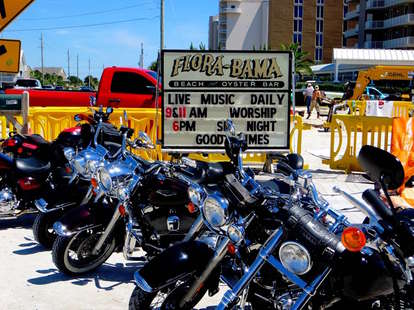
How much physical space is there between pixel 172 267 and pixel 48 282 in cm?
204

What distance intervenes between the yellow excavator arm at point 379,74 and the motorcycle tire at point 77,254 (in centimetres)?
2422

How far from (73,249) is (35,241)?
1.38 m

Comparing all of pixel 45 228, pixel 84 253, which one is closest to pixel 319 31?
pixel 45 228

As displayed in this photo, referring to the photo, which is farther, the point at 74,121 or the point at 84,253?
the point at 74,121

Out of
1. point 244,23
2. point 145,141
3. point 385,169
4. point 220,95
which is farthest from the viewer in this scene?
point 244,23

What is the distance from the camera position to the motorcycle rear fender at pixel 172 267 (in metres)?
3.39

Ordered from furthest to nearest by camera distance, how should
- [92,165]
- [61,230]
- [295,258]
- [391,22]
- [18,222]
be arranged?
[391,22], [18,222], [92,165], [61,230], [295,258]

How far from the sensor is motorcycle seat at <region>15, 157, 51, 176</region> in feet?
20.6

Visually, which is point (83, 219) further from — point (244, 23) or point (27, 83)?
point (244, 23)

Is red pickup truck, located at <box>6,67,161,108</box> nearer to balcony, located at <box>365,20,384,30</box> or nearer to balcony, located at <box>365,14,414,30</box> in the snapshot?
balcony, located at <box>365,14,414,30</box>

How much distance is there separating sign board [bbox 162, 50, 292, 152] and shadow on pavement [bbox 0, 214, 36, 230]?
2.04 metres

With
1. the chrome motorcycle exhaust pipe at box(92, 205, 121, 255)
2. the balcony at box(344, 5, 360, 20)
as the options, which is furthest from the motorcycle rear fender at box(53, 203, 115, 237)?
the balcony at box(344, 5, 360, 20)

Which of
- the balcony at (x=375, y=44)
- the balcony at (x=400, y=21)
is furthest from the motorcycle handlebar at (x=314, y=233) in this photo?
the balcony at (x=375, y=44)

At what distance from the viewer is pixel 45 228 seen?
572 cm
